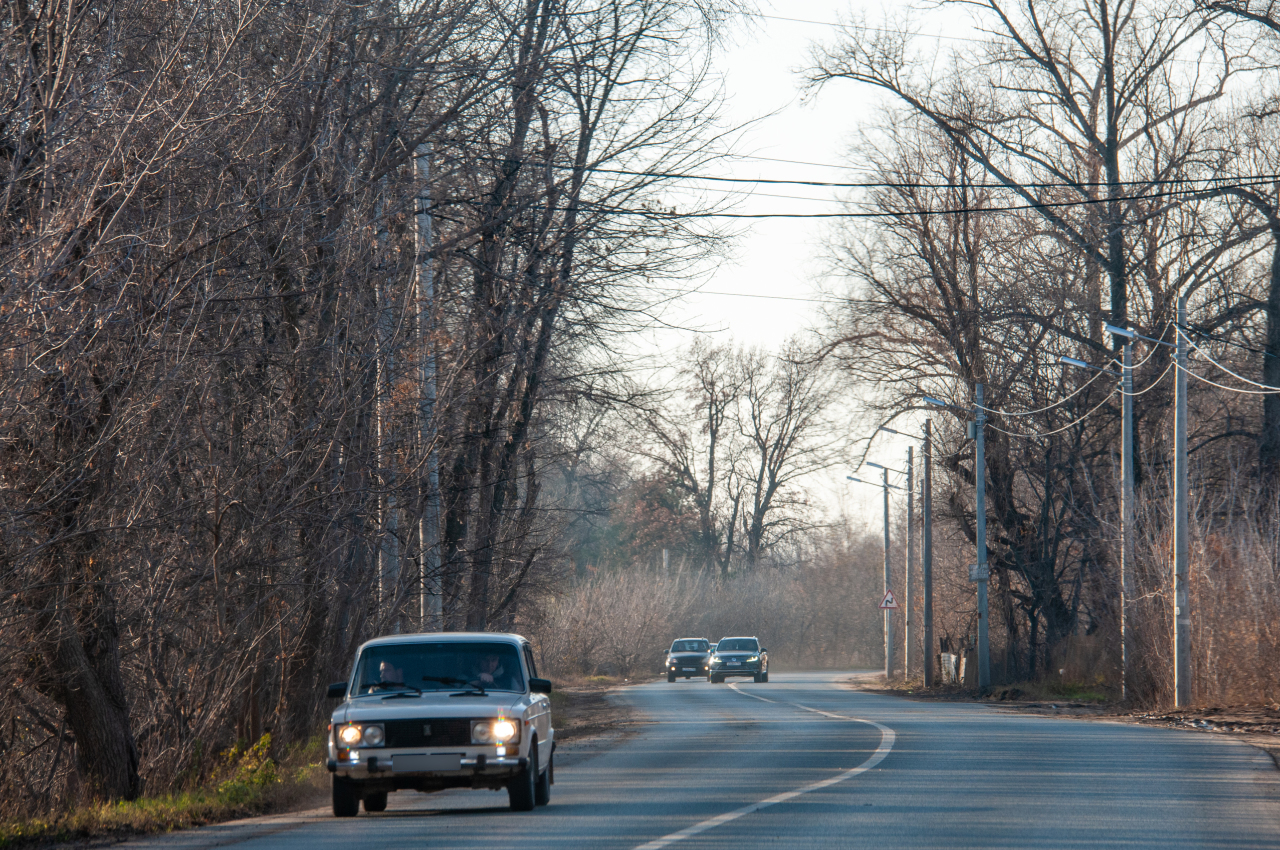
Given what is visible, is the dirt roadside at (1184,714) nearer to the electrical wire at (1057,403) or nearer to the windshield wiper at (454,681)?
the electrical wire at (1057,403)

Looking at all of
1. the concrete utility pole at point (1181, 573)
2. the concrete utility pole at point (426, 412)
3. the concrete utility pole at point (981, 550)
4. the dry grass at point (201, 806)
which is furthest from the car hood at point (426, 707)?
the concrete utility pole at point (981, 550)

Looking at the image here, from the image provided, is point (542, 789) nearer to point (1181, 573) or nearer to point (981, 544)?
point (1181, 573)

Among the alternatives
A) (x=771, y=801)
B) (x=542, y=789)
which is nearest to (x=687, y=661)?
(x=771, y=801)

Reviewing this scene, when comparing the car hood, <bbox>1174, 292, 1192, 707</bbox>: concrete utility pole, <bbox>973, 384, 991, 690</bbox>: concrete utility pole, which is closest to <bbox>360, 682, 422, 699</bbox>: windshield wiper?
the car hood

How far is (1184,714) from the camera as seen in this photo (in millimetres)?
26094

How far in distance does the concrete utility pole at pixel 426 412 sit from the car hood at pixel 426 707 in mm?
6096

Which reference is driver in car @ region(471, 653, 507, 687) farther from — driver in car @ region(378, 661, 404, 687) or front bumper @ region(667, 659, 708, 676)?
front bumper @ region(667, 659, 708, 676)

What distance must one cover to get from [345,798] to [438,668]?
1370 millimetres

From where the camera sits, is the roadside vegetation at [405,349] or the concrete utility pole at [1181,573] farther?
the concrete utility pole at [1181,573]

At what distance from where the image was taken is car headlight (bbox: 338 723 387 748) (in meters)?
12.0

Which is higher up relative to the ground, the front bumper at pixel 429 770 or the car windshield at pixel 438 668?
the car windshield at pixel 438 668

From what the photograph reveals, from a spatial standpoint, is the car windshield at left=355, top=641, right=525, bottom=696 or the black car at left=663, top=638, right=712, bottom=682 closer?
the car windshield at left=355, top=641, right=525, bottom=696

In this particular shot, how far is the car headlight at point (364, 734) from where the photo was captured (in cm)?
1198

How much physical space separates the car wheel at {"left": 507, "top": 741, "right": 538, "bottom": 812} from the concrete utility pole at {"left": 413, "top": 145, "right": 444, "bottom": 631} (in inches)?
256
